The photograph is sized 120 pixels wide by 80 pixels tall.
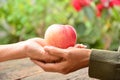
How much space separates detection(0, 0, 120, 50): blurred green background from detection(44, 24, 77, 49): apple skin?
1499mm

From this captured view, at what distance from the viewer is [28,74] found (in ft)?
4.71

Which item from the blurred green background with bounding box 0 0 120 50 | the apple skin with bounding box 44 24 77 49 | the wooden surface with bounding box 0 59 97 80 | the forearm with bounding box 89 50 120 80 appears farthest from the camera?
the blurred green background with bounding box 0 0 120 50

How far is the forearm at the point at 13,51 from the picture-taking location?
1.22 meters

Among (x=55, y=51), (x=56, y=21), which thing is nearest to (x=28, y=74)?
(x=55, y=51)

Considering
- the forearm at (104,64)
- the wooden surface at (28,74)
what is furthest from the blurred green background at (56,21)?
the forearm at (104,64)

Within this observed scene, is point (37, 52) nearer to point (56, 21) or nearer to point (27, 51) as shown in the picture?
point (27, 51)

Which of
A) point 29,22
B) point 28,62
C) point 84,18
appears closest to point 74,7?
point 84,18

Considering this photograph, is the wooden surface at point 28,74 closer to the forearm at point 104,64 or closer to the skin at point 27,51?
Result: the skin at point 27,51

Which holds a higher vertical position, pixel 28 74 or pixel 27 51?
pixel 27 51

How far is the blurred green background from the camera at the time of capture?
2.80 m

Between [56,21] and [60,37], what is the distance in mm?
1727

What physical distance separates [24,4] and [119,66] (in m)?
2.00

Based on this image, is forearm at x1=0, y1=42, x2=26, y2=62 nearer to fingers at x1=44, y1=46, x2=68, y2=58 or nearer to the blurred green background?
fingers at x1=44, y1=46, x2=68, y2=58

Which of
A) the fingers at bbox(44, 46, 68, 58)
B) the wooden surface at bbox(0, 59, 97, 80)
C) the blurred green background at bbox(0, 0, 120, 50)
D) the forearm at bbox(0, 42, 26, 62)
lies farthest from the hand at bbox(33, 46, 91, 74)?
the blurred green background at bbox(0, 0, 120, 50)
